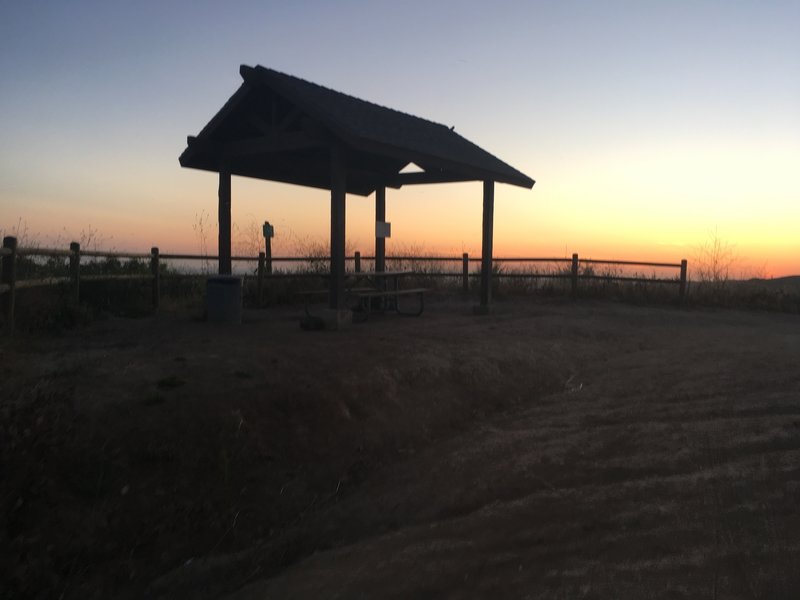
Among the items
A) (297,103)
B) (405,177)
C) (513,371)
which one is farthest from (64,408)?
(405,177)

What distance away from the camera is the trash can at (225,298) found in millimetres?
10648

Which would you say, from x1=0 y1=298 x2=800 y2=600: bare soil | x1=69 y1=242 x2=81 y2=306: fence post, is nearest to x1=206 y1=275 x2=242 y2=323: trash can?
x1=69 y1=242 x2=81 y2=306: fence post

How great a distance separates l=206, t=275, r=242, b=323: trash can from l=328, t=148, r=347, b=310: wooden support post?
5.01ft

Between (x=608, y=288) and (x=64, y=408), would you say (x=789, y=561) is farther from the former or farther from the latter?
(x=608, y=288)

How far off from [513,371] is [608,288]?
11.6 meters

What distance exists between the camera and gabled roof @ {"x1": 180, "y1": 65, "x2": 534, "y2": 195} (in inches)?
401

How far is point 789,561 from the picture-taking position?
2.93 m

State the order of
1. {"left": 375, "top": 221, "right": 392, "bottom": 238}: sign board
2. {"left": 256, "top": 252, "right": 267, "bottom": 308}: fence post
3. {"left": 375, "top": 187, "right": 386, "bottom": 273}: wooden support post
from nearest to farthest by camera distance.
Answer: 1. {"left": 375, "top": 221, "right": 392, "bottom": 238}: sign board
2. {"left": 375, "top": 187, "right": 386, "bottom": 273}: wooden support post
3. {"left": 256, "top": 252, "right": 267, "bottom": 308}: fence post

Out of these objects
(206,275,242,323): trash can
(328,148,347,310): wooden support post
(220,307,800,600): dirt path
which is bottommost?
(220,307,800,600): dirt path

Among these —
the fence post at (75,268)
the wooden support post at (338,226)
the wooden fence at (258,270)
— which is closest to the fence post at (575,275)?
the wooden fence at (258,270)

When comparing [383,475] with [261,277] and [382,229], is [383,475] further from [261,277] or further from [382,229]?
[261,277]

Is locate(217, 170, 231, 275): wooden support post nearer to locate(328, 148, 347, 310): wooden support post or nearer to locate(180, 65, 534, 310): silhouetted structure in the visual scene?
Result: locate(180, 65, 534, 310): silhouetted structure

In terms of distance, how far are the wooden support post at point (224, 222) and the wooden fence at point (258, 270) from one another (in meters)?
2.14

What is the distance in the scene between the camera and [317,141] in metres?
10.3
